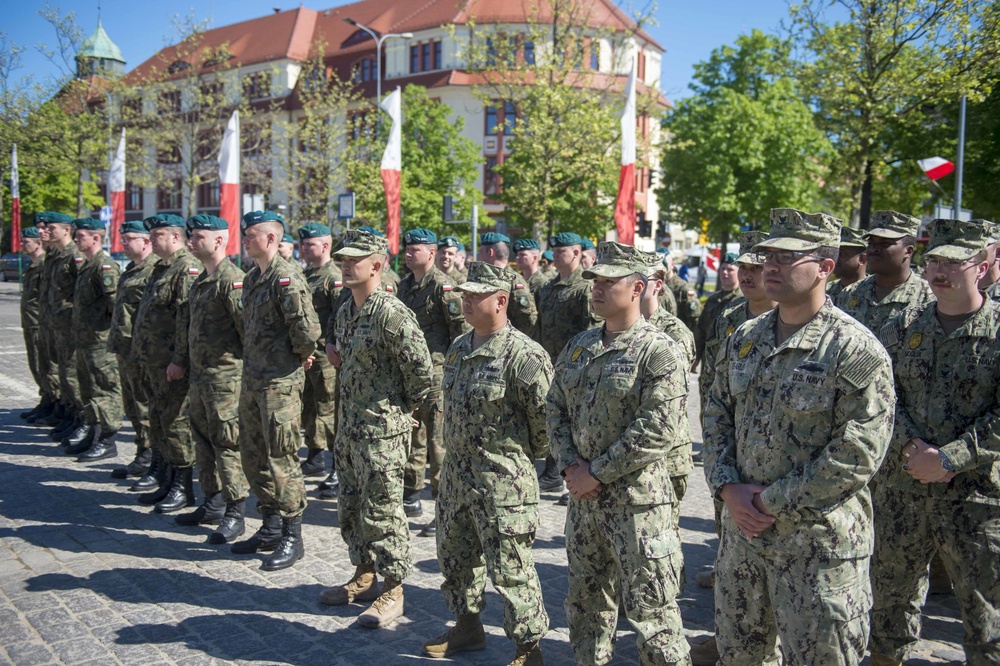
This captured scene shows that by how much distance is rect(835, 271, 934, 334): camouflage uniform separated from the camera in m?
4.94

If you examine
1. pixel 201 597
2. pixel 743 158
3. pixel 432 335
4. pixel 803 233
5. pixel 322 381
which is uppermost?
pixel 743 158

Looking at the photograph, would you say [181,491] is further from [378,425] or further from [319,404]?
[378,425]

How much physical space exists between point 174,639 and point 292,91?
58.3 metres

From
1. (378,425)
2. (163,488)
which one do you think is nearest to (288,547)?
(378,425)

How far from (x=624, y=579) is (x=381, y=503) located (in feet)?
5.98

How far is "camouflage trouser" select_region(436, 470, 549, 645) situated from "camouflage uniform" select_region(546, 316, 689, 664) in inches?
13.1

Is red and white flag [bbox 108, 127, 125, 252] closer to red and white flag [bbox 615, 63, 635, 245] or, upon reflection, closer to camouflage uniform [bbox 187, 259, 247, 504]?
red and white flag [bbox 615, 63, 635, 245]

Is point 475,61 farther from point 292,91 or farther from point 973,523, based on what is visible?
point 292,91

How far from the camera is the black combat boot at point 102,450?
8.95 meters

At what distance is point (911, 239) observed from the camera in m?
5.08

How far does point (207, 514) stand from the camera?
6.86 m

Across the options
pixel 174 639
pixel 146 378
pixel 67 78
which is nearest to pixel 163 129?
pixel 67 78

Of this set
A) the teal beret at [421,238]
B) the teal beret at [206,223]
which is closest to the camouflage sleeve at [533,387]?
the teal beret at [206,223]

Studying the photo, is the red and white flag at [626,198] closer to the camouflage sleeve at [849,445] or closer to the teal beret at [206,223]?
the teal beret at [206,223]
